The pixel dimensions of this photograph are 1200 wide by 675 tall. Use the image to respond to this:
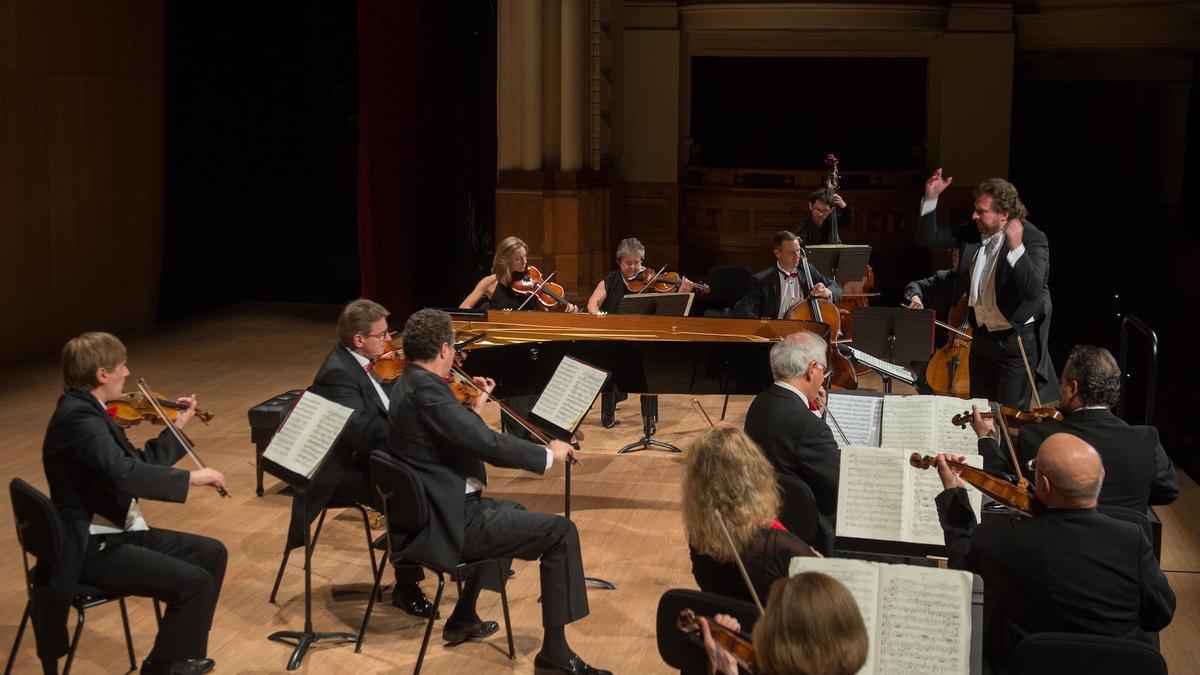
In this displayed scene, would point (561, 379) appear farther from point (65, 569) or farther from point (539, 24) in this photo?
point (539, 24)

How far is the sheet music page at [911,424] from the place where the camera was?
15.4 ft

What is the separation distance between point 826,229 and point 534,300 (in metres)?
2.56

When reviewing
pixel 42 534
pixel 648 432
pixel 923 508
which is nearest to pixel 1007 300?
pixel 923 508

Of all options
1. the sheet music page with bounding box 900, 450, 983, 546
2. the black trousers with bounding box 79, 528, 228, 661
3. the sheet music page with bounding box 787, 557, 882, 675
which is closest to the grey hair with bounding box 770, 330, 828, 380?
the sheet music page with bounding box 900, 450, 983, 546

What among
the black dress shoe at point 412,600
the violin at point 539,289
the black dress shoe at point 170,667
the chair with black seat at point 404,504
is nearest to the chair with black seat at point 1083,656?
the chair with black seat at point 404,504

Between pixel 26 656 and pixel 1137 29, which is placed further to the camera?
pixel 1137 29

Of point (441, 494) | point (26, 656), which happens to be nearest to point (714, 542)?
point (441, 494)

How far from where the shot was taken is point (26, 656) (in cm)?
464

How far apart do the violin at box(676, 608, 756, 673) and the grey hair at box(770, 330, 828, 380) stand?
1.71 meters

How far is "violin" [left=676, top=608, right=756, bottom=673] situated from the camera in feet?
9.06

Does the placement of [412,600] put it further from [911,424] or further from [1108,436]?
[1108,436]

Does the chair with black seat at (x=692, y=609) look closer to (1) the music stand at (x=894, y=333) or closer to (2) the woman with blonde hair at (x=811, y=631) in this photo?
(2) the woman with blonde hair at (x=811, y=631)

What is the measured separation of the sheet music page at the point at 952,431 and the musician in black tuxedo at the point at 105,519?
244cm

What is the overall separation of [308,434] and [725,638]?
2095 millimetres
